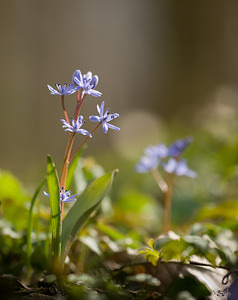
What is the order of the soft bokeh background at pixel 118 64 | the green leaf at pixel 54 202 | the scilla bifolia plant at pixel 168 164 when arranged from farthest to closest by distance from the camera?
the soft bokeh background at pixel 118 64, the scilla bifolia plant at pixel 168 164, the green leaf at pixel 54 202

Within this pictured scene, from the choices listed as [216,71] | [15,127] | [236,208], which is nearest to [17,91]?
[15,127]

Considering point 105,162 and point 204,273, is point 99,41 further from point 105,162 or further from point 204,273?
point 204,273

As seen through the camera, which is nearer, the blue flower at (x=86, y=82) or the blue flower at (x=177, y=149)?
the blue flower at (x=86, y=82)

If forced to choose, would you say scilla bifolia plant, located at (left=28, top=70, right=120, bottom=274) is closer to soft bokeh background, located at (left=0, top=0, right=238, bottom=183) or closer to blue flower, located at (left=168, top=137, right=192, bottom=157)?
blue flower, located at (left=168, top=137, right=192, bottom=157)

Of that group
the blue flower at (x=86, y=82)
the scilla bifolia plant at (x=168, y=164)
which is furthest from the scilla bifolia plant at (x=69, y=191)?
the scilla bifolia plant at (x=168, y=164)

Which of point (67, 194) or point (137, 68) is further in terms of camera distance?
point (137, 68)

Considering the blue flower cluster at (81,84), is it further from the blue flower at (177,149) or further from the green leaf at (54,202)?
the blue flower at (177,149)

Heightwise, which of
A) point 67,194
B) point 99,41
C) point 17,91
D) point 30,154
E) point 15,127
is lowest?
point 30,154
